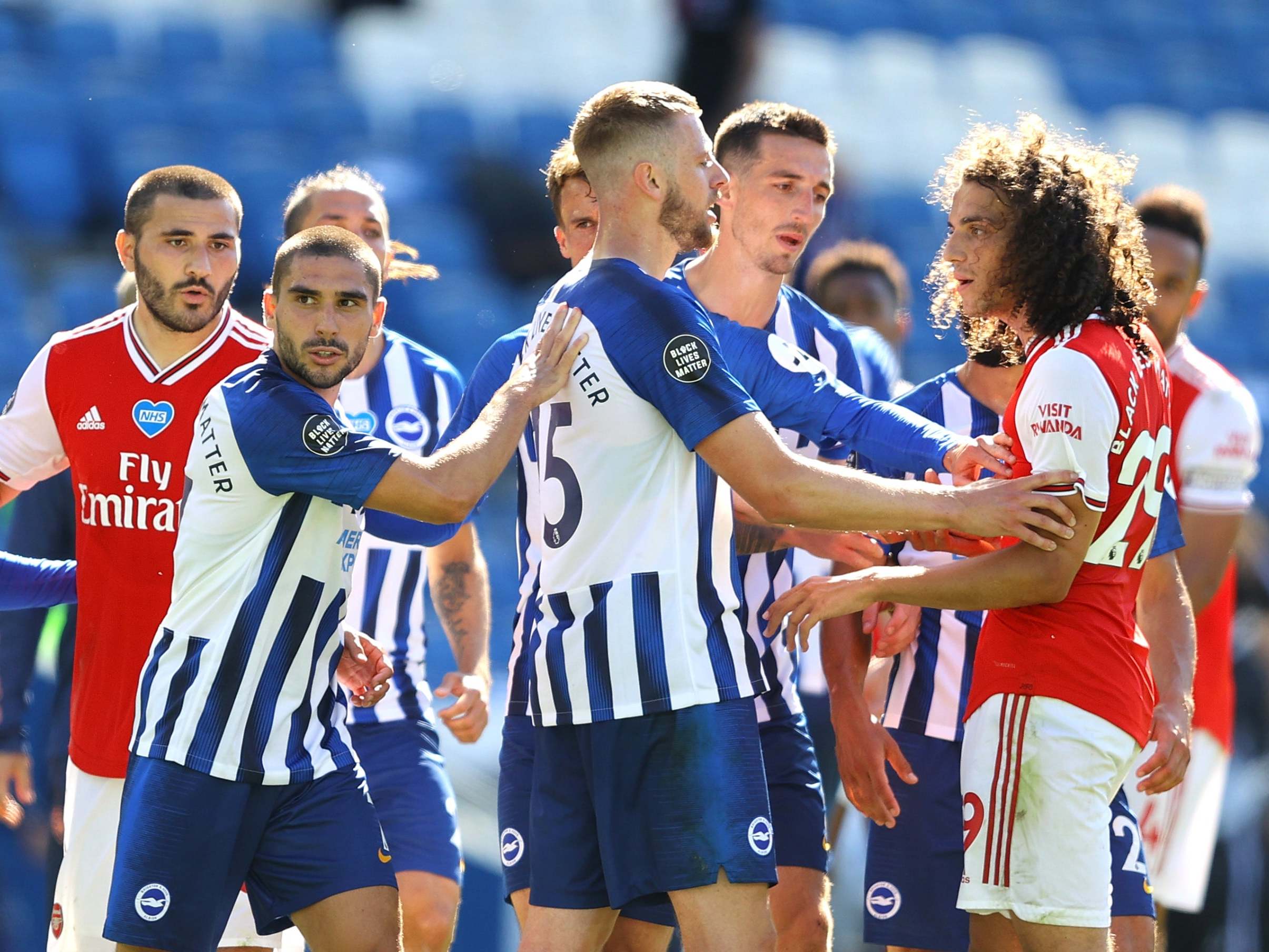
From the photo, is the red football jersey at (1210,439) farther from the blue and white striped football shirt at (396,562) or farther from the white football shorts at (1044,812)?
the blue and white striped football shirt at (396,562)

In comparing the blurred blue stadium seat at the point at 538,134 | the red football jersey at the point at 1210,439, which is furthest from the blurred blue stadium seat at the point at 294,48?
the red football jersey at the point at 1210,439

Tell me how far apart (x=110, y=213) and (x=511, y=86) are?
12.6 feet

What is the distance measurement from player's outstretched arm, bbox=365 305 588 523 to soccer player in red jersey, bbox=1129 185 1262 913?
2937mm

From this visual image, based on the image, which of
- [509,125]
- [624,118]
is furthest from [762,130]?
[509,125]

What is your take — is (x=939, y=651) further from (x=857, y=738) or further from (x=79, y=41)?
(x=79, y=41)

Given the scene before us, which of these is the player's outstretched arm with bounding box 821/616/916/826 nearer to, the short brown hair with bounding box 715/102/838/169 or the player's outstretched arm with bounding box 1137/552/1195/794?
the player's outstretched arm with bounding box 1137/552/1195/794

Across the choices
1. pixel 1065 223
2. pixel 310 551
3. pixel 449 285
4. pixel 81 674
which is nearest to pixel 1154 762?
pixel 1065 223

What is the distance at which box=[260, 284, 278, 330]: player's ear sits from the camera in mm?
4031

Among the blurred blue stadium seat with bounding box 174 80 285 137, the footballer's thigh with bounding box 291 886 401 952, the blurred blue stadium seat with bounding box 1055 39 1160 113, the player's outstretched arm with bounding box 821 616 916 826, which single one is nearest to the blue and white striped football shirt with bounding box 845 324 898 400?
the player's outstretched arm with bounding box 821 616 916 826

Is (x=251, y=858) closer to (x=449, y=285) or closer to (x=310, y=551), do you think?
(x=310, y=551)

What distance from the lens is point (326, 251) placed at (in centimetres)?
401

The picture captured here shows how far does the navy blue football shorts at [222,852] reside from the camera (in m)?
3.78

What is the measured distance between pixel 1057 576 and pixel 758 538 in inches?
43.2

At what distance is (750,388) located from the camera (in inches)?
174
